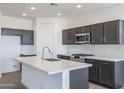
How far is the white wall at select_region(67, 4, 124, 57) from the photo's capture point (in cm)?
432

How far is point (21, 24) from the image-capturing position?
675 cm

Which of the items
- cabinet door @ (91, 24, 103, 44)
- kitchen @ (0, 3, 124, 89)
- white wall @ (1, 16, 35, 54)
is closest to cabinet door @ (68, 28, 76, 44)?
kitchen @ (0, 3, 124, 89)

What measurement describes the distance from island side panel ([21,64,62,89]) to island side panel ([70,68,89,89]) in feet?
0.95

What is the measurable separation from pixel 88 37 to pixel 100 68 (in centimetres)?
137

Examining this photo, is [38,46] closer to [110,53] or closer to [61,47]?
[61,47]

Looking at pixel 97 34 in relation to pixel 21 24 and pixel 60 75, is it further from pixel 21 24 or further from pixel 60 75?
pixel 21 24

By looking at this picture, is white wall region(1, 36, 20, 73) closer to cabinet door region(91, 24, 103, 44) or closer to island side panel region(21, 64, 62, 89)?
island side panel region(21, 64, 62, 89)

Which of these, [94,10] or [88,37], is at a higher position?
[94,10]

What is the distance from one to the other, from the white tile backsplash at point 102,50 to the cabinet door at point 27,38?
2420 millimetres

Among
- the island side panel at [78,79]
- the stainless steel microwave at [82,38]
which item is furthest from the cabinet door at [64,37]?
the island side panel at [78,79]

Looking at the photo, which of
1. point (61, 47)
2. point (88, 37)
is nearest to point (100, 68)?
point (88, 37)

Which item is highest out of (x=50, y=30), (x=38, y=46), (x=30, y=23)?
(x=30, y=23)

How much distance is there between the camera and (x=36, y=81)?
3559 mm

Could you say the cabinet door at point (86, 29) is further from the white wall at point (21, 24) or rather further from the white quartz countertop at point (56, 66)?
the white wall at point (21, 24)
